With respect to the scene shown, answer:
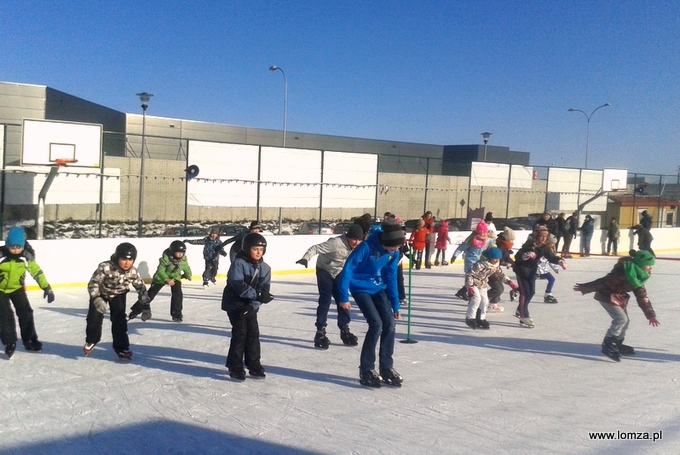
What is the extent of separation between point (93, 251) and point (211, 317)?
4617mm

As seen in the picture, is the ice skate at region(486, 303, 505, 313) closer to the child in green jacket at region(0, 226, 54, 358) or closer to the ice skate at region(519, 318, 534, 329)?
the ice skate at region(519, 318, 534, 329)

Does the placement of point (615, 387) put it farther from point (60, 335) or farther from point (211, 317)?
point (60, 335)

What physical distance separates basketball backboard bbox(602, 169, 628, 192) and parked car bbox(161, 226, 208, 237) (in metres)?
16.6

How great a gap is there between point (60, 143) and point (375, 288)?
35.1 ft

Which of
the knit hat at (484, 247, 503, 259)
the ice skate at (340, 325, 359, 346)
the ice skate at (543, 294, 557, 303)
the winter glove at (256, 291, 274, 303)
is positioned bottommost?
the ice skate at (340, 325, 359, 346)

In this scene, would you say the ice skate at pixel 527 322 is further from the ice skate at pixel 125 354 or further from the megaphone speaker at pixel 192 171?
the megaphone speaker at pixel 192 171

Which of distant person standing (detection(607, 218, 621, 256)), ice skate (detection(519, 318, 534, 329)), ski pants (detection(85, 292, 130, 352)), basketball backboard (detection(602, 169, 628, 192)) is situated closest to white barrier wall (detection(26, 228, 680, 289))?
ski pants (detection(85, 292, 130, 352))

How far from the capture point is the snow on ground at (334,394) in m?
4.48

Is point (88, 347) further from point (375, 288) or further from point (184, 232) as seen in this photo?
point (184, 232)

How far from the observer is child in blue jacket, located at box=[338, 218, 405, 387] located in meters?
5.54

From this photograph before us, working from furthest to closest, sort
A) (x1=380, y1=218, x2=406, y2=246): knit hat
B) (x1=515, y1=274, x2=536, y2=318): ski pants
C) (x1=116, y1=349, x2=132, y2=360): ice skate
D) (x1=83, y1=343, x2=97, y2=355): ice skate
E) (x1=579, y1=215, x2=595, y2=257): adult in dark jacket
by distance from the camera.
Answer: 1. (x1=579, y1=215, x2=595, y2=257): adult in dark jacket
2. (x1=515, y1=274, x2=536, y2=318): ski pants
3. (x1=83, y1=343, x2=97, y2=355): ice skate
4. (x1=116, y1=349, x2=132, y2=360): ice skate
5. (x1=380, y1=218, x2=406, y2=246): knit hat

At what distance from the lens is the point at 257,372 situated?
594 cm

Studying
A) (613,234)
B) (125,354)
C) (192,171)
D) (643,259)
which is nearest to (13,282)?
(125,354)

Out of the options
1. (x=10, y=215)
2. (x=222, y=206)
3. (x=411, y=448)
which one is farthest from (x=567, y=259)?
(x=411, y=448)
